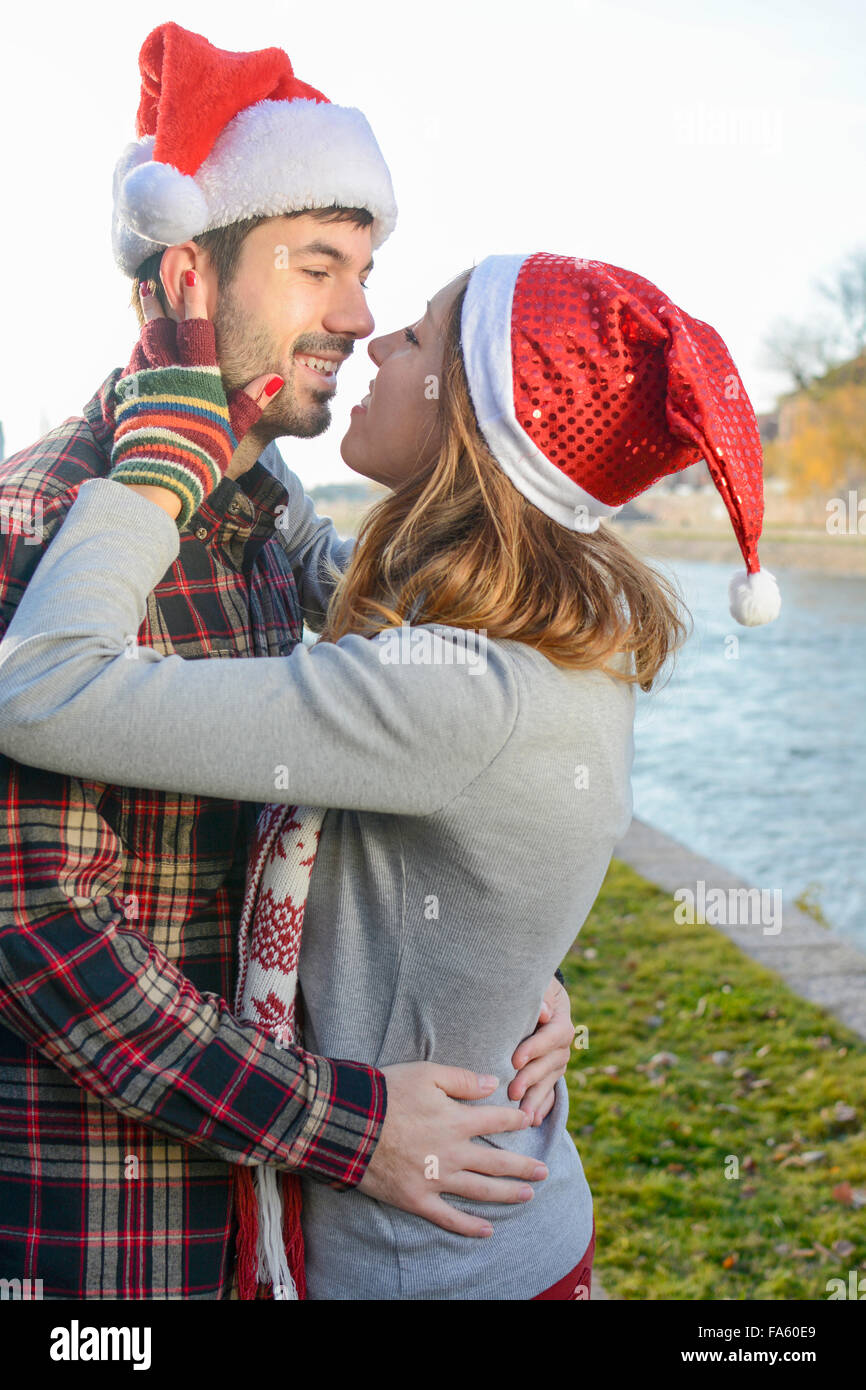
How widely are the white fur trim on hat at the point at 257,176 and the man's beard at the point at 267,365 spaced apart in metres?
0.18

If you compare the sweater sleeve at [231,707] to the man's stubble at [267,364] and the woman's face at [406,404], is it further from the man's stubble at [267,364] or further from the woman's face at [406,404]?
the man's stubble at [267,364]

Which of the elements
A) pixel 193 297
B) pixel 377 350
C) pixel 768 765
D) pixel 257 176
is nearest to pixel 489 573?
pixel 377 350

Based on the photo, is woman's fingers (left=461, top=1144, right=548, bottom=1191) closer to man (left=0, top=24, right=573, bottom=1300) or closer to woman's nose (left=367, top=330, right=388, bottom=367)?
man (left=0, top=24, right=573, bottom=1300)

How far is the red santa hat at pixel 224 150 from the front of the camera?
2.19m

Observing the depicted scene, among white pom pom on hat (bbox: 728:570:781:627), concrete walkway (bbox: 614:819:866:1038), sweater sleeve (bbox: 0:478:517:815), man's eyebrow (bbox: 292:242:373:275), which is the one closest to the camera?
sweater sleeve (bbox: 0:478:517:815)

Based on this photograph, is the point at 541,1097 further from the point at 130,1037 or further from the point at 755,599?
the point at 755,599

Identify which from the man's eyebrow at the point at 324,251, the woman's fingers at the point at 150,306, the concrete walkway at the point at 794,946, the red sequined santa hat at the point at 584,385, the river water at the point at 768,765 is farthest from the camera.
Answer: the river water at the point at 768,765

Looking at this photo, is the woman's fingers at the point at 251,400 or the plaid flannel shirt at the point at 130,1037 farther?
the woman's fingers at the point at 251,400

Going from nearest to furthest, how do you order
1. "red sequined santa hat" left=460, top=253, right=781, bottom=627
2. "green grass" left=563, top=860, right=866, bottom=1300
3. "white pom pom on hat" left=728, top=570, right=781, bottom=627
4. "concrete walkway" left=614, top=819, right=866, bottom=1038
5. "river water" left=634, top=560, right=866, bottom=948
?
"red sequined santa hat" left=460, top=253, right=781, bottom=627, "white pom pom on hat" left=728, top=570, right=781, bottom=627, "green grass" left=563, top=860, right=866, bottom=1300, "concrete walkway" left=614, top=819, right=866, bottom=1038, "river water" left=634, top=560, right=866, bottom=948

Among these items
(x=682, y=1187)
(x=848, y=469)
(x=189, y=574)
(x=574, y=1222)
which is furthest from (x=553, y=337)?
(x=848, y=469)

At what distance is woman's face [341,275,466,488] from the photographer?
209 centimetres

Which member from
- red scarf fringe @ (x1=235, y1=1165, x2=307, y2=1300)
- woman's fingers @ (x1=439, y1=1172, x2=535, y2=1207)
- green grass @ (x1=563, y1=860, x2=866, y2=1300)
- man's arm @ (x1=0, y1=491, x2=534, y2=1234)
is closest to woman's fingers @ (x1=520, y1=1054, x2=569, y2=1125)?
woman's fingers @ (x1=439, y1=1172, x2=535, y2=1207)

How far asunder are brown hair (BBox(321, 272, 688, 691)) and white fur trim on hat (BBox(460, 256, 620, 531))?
22 mm

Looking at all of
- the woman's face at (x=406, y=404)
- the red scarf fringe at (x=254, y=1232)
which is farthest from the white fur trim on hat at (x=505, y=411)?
the red scarf fringe at (x=254, y=1232)
